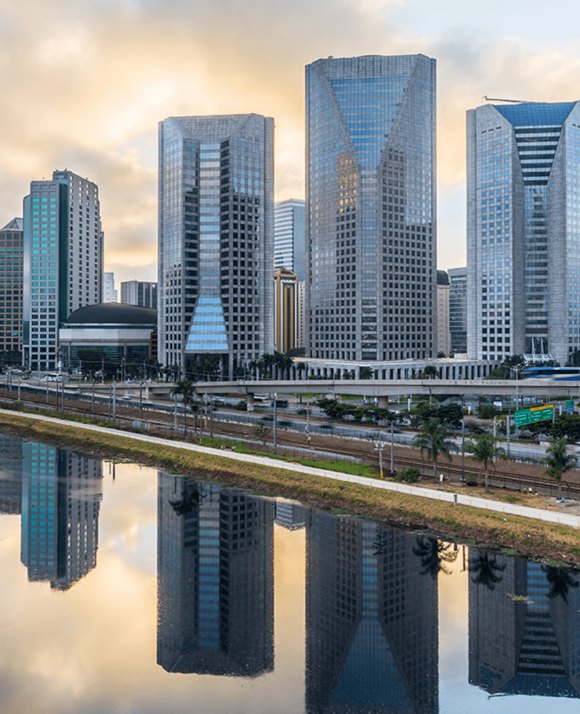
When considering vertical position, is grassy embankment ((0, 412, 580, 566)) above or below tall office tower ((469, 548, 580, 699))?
above

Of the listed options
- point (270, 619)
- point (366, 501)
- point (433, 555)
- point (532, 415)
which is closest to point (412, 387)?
point (532, 415)

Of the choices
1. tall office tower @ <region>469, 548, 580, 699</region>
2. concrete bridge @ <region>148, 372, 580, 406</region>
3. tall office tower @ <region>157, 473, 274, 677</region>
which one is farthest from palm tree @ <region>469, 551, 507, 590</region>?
concrete bridge @ <region>148, 372, 580, 406</region>

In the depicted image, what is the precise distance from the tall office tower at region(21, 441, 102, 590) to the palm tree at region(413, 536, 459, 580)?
32151mm

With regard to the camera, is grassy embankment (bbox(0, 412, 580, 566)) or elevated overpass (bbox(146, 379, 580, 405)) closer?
grassy embankment (bbox(0, 412, 580, 566))

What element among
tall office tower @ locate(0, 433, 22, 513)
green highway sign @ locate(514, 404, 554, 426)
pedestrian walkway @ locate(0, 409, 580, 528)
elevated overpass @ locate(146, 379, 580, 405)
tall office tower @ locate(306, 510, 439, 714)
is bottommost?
tall office tower @ locate(306, 510, 439, 714)

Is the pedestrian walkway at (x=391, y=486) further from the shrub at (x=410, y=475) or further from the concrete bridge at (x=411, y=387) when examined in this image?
the concrete bridge at (x=411, y=387)

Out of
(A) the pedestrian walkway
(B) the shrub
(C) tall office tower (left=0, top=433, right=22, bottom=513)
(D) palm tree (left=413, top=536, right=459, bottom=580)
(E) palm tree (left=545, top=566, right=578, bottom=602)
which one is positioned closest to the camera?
(E) palm tree (left=545, top=566, right=578, bottom=602)

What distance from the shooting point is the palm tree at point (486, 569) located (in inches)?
2453

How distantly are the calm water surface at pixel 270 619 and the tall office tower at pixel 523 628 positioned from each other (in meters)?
0.14

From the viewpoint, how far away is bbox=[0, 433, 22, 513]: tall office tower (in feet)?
296

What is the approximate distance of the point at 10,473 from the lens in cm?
10612

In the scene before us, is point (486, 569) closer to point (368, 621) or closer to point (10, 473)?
point (368, 621)

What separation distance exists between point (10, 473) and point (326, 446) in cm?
4905

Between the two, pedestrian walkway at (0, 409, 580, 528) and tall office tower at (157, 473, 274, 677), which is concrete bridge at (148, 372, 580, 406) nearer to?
pedestrian walkway at (0, 409, 580, 528)
